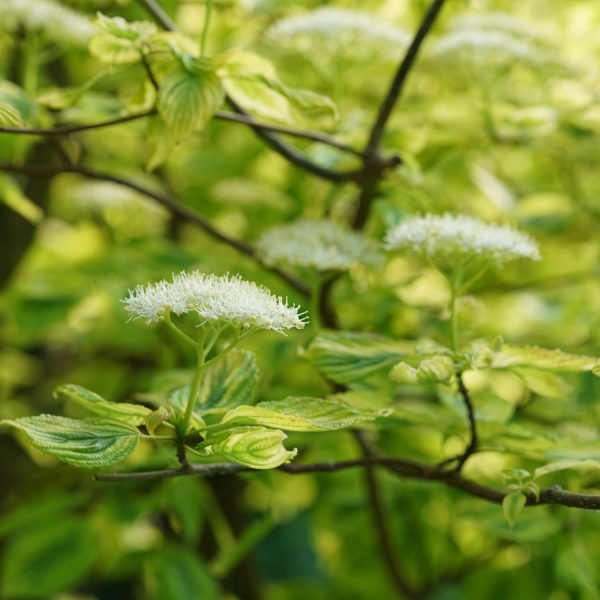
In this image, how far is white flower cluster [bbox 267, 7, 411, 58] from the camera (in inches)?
46.8

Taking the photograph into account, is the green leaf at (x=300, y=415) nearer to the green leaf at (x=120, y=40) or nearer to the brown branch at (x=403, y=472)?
the brown branch at (x=403, y=472)

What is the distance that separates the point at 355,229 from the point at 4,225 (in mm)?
1047

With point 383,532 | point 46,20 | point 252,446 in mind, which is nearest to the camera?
point 252,446

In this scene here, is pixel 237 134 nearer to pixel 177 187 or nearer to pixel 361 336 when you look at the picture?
pixel 177 187

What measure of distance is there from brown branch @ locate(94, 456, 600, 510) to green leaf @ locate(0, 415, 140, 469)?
0.05 ft

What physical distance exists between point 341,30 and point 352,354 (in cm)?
55

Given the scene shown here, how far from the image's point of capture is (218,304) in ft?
2.16

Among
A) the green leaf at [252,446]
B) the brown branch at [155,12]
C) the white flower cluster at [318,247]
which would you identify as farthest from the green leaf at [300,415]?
the brown branch at [155,12]

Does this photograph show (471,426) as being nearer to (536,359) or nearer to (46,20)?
(536,359)

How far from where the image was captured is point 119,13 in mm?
1670

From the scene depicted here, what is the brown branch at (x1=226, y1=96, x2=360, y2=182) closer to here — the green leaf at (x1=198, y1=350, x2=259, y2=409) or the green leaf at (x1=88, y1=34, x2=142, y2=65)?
the green leaf at (x1=88, y1=34, x2=142, y2=65)

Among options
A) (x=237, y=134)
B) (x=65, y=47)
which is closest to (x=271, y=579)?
(x=237, y=134)

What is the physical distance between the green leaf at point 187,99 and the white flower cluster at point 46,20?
1.31 ft

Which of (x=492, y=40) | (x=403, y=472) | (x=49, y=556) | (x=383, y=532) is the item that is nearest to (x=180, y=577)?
(x=49, y=556)
